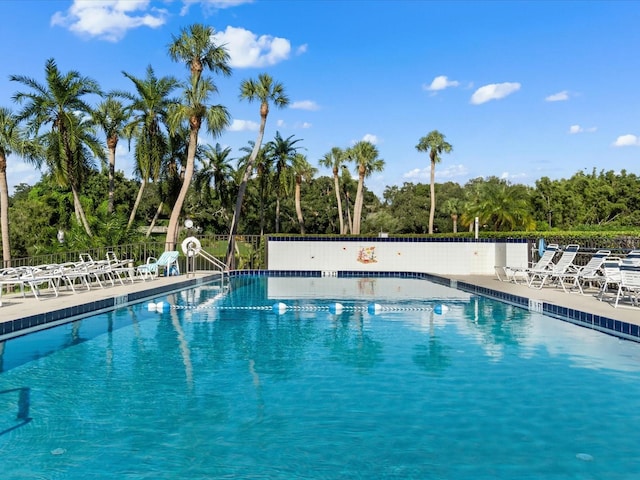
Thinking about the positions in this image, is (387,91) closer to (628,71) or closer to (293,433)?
(628,71)

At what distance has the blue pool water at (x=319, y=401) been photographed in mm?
3941

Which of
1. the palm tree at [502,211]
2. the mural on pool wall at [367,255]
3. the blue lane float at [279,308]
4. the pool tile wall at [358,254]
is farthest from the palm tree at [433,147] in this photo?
the blue lane float at [279,308]

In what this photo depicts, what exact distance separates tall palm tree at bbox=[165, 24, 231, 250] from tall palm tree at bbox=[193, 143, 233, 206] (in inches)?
527

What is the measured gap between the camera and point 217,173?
38406mm

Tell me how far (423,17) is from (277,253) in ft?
36.3

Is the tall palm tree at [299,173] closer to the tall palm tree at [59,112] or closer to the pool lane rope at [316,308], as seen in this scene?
the tall palm tree at [59,112]

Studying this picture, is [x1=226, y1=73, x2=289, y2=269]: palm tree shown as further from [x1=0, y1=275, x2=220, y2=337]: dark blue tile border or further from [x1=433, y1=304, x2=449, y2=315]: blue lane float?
[x1=433, y1=304, x2=449, y2=315]: blue lane float

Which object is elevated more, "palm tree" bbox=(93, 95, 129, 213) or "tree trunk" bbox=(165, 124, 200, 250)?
"palm tree" bbox=(93, 95, 129, 213)

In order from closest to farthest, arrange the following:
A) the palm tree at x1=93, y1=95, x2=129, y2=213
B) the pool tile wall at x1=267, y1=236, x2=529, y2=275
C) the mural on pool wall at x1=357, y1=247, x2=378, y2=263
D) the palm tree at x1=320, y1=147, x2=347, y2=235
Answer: the pool tile wall at x1=267, y1=236, x2=529, y2=275
the mural on pool wall at x1=357, y1=247, x2=378, y2=263
the palm tree at x1=93, y1=95, x2=129, y2=213
the palm tree at x1=320, y1=147, x2=347, y2=235

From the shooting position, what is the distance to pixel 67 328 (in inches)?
356

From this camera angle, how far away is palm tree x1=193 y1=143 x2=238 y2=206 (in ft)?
124

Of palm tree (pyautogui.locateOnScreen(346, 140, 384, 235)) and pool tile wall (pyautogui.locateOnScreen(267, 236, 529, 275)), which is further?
palm tree (pyautogui.locateOnScreen(346, 140, 384, 235))

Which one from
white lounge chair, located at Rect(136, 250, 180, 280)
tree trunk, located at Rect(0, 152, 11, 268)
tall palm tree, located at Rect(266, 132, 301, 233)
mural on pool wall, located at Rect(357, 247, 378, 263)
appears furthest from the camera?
tall palm tree, located at Rect(266, 132, 301, 233)

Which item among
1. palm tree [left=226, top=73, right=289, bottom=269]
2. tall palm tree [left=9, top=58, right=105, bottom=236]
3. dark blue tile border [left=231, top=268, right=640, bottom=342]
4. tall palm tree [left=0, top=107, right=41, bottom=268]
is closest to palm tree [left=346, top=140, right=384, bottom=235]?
palm tree [left=226, top=73, right=289, bottom=269]
